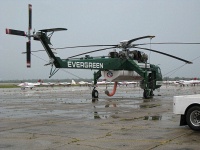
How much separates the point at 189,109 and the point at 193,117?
283 millimetres

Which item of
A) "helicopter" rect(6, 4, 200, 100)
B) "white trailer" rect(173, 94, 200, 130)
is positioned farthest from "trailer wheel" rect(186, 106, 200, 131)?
"helicopter" rect(6, 4, 200, 100)

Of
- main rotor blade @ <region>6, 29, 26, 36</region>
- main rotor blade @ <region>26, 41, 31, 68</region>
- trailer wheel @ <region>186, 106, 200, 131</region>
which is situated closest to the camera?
trailer wheel @ <region>186, 106, 200, 131</region>

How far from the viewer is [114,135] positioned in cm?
904

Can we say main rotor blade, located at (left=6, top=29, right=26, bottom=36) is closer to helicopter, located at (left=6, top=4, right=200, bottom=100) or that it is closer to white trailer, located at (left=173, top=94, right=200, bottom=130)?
helicopter, located at (left=6, top=4, right=200, bottom=100)

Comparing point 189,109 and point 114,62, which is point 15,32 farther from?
point 189,109

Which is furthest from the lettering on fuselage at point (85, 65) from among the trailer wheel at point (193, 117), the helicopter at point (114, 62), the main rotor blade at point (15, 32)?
the trailer wheel at point (193, 117)

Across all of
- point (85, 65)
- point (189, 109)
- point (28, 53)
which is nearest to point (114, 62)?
point (85, 65)

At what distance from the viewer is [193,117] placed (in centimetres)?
991

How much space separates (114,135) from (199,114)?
288cm

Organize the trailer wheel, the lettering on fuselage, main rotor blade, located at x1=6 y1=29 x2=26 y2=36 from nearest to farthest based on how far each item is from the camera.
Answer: the trailer wheel → main rotor blade, located at x1=6 y1=29 x2=26 y2=36 → the lettering on fuselage

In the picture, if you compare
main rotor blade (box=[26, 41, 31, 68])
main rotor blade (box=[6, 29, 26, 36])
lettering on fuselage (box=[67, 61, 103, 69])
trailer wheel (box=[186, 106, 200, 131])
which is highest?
main rotor blade (box=[6, 29, 26, 36])

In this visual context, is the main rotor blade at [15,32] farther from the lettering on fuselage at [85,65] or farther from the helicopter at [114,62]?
the lettering on fuselage at [85,65]

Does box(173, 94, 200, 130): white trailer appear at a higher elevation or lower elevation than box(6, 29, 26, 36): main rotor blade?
lower

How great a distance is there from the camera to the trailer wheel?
384 inches
